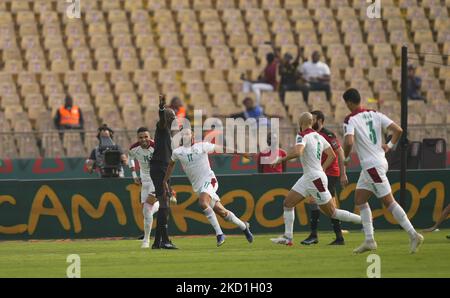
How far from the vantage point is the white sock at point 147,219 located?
19.5 meters

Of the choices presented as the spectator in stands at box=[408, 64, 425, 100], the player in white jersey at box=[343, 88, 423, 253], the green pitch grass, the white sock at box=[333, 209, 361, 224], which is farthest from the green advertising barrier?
the spectator in stands at box=[408, 64, 425, 100]

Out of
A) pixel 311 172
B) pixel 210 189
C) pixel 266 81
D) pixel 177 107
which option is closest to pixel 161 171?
pixel 210 189

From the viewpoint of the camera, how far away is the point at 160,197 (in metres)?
19.2

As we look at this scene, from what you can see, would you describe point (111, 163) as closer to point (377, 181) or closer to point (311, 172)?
point (311, 172)

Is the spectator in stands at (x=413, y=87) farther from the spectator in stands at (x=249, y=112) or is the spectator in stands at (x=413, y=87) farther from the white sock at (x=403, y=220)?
the white sock at (x=403, y=220)

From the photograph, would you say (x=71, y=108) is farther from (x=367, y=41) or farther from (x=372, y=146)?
(x=372, y=146)

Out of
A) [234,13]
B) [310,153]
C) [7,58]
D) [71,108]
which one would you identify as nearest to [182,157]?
[310,153]

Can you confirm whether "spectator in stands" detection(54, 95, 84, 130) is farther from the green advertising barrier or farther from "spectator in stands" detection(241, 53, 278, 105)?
the green advertising barrier

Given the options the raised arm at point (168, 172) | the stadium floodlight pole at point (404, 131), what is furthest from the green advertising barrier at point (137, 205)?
the raised arm at point (168, 172)

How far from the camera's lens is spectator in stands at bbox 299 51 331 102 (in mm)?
30516

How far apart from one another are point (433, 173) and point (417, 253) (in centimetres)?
678

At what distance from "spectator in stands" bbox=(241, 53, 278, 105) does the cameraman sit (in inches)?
240

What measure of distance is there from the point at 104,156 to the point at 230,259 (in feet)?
25.6

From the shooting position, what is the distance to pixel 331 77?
31938 millimetres
